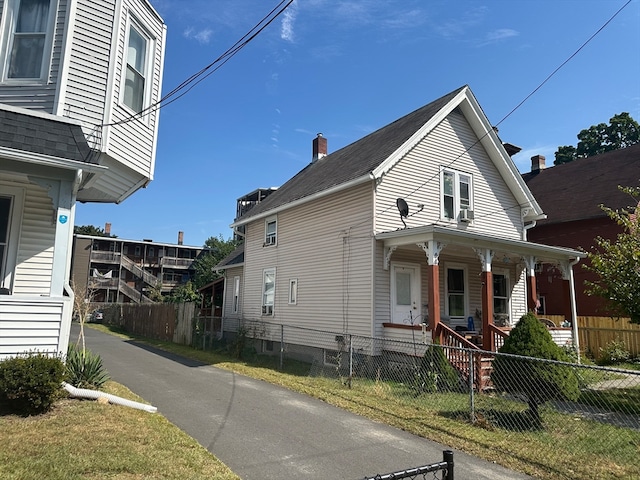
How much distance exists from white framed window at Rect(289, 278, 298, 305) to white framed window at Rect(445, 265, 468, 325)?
522 centimetres

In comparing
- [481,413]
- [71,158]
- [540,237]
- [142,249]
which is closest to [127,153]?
[71,158]

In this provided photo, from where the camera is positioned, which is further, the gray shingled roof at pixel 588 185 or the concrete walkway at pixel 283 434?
the gray shingled roof at pixel 588 185

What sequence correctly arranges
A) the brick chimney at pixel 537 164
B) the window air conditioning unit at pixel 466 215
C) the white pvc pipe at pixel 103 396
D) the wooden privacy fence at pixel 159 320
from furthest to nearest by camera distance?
the brick chimney at pixel 537 164, the wooden privacy fence at pixel 159 320, the window air conditioning unit at pixel 466 215, the white pvc pipe at pixel 103 396

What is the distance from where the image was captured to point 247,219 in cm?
1969

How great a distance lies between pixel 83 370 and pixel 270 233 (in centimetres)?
1129

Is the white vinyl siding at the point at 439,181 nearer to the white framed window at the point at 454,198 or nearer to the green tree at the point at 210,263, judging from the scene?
the white framed window at the point at 454,198

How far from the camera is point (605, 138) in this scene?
1818 inches

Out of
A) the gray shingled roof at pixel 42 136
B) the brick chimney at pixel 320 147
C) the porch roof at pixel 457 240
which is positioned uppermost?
the brick chimney at pixel 320 147

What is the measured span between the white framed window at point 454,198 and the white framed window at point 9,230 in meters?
11.9

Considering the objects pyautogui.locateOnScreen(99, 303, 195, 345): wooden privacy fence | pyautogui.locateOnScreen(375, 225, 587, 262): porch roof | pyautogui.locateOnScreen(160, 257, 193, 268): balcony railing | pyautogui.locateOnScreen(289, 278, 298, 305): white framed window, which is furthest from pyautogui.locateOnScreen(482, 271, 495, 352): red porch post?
pyautogui.locateOnScreen(160, 257, 193, 268): balcony railing

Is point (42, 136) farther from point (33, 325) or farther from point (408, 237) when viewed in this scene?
point (408, 237)

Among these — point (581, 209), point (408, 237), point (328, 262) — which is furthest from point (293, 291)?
point (581, 209)

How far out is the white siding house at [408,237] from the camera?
41.8ft

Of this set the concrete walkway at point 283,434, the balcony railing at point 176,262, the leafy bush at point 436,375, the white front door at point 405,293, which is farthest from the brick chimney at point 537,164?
the balcony railing at point 176,262
